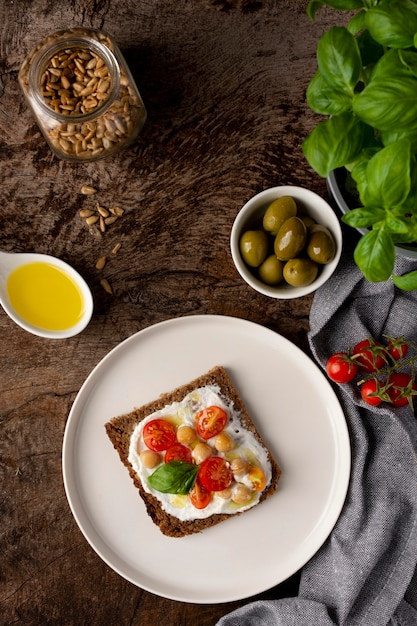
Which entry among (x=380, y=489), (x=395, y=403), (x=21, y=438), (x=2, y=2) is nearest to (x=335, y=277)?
(x=395, y=403)

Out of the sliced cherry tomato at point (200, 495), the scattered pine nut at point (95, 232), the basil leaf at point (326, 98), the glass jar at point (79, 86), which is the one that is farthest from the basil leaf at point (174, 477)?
the basil leaf at point (326, 98)

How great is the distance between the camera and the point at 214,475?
182 centimetres

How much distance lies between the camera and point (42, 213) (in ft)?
6.31

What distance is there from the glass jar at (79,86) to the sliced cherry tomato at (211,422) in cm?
80

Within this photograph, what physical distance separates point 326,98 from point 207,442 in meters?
0.99

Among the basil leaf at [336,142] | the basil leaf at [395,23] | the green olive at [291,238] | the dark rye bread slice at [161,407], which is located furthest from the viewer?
the dark rye bread slice at [161,407]

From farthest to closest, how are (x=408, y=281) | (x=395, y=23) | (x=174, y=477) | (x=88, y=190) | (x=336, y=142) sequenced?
(x=88, y=190), (x=174, y=477), (x=408, y=281), (x=336, y=142), (x=395, y=23)

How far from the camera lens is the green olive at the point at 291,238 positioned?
5.58 feet

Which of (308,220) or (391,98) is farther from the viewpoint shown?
(308,220)

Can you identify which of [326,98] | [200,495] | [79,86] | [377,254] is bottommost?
[200,495]

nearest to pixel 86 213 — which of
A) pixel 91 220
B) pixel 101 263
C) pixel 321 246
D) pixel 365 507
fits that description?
pixel 91 220

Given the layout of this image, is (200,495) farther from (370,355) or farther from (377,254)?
(377,254)

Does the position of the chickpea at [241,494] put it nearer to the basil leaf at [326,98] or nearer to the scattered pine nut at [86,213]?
the scattered pine nut at [86,213]

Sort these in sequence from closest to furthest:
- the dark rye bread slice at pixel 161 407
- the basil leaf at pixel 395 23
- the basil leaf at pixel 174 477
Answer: the basil leaf at pixel 395 23, the basil leaf at pixel 174 477, the dark rye bread slice at pixel 161 407
